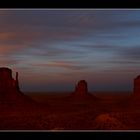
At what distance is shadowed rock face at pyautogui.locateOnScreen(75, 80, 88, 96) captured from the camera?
4164 mm

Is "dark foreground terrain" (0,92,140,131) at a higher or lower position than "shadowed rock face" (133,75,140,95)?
lower

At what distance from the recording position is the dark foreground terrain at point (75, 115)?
421cm

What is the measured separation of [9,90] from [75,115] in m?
0.63

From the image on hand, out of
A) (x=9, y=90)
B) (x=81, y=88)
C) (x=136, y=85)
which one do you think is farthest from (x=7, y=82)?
(x=136, y=85)

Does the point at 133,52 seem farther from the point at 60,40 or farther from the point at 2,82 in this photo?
the point at 2,82

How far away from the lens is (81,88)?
417 centimetres

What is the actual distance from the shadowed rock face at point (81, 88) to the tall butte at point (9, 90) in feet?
1.40

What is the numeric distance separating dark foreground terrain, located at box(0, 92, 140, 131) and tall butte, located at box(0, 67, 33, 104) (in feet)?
0.17

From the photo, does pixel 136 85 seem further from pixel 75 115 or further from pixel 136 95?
pixel 75 115

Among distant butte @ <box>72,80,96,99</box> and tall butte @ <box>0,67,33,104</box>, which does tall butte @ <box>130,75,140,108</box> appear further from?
tall butte @ <box>0,67,33,104</box>

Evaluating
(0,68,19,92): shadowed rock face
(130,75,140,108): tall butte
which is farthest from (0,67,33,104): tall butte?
(130,75,140,108): tall butte

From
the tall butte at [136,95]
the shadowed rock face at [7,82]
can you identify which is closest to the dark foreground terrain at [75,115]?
the tall butte at [136,95]

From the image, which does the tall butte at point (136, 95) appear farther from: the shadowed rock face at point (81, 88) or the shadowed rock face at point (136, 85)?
the shadowed rock face at point (81, 88)

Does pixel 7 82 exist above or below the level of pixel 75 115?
above
